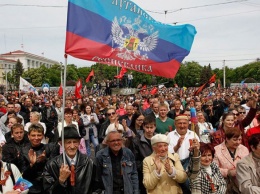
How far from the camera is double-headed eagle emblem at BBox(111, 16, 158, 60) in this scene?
4.95 metres

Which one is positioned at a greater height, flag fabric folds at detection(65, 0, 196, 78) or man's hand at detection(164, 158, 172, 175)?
flag fabric folds at detection(65, 0, 196, 78)

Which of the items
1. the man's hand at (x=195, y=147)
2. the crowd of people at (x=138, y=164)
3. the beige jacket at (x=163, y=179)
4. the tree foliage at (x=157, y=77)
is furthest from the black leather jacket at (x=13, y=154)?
the tree foliage at (x=157, y=77)

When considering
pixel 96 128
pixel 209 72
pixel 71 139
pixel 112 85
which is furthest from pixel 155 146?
pixel 209 72

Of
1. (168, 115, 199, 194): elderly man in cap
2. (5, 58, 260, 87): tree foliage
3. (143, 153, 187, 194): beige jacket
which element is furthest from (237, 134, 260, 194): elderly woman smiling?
(5, 58, 260, 87): tree foliage

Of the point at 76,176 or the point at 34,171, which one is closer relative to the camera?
the point at 76,176

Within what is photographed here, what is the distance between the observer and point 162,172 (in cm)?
404

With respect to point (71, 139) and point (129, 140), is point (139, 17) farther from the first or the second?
point (71, 139)

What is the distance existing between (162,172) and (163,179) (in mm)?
116

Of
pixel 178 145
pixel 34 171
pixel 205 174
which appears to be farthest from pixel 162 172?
pixel 34 171

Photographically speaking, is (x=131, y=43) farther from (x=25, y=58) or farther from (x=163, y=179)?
(x=25, y=58)

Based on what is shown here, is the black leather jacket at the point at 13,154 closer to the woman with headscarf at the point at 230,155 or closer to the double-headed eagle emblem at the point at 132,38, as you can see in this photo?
the double-headed eagle emblem at the point at 132,38

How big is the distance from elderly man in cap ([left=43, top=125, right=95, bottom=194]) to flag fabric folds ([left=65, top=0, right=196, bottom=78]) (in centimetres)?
124

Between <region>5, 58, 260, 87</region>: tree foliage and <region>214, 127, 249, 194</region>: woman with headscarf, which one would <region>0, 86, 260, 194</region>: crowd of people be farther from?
<region>5, 58, 260, 87</region>: tree foliage

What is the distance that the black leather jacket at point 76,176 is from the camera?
3475 mm
